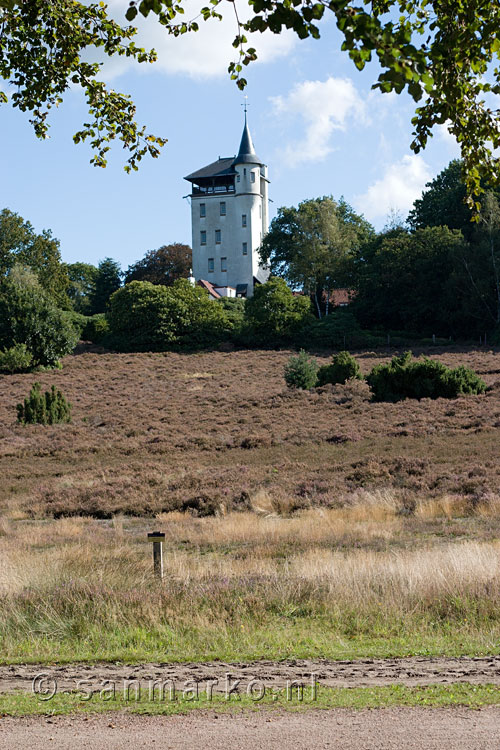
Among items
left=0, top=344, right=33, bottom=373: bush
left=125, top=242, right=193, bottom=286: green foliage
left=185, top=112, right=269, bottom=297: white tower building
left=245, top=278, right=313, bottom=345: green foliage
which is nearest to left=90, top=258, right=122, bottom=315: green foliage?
left=125, top=242, right=193, bottom=286: green foliage

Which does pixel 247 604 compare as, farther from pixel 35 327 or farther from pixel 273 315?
pixel 273 315

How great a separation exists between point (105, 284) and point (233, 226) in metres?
19.3

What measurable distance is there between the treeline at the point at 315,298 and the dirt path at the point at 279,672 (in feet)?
152

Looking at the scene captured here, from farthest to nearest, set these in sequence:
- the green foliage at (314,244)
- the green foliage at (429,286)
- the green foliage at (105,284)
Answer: the green foliage at (105,284)
the green foliage at (314,244)
the green foliage at (429,286)

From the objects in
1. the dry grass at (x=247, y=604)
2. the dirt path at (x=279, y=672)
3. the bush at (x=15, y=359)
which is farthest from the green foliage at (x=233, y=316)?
the dirt path at (x=279, y=672)

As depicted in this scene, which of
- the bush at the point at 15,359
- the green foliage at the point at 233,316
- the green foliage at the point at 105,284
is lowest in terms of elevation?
the bush at the point at 15,359

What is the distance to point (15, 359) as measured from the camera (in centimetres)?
5053

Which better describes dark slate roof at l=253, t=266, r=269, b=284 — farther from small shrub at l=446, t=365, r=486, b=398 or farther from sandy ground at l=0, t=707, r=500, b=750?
sandy ground at l=0, t=707, r=500, b=750

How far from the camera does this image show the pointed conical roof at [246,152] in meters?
101

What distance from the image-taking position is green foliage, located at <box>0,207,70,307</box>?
7544 centimetres

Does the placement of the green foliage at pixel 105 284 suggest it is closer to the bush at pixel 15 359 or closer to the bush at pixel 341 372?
the bush at pixel 15 359

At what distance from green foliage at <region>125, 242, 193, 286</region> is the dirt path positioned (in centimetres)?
8960

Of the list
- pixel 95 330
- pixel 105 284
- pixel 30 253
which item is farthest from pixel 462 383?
pixel 105 284

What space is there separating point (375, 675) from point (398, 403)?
28.7 m
